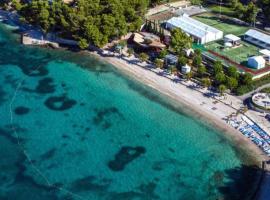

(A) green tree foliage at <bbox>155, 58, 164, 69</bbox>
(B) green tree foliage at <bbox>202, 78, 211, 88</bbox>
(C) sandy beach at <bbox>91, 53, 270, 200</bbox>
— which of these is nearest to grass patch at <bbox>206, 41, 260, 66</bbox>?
(B) green tree foliage at <bbox>202, 78, 211, 88</bbox>

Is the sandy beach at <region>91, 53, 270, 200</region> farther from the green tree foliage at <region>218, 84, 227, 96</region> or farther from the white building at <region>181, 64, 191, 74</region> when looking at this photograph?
the white building at <region>181, 64, 191, 74</region>

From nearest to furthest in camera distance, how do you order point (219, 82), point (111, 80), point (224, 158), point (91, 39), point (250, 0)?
point (224, 158), point (219, 82), point (111, 80), point (91, 39), point (250, 0)

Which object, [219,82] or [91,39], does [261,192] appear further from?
[91,39]

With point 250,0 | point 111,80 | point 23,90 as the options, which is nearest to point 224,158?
point 111,80

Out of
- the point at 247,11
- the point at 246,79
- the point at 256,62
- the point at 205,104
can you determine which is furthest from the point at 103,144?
the point at 247,11

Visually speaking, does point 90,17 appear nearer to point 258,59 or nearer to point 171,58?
point 171,58

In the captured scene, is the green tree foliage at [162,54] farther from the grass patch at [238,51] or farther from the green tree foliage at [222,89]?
the green tree foliage at [222,89]

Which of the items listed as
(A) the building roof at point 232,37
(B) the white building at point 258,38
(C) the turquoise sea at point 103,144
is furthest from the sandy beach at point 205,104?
(B) the white building at point 258,38
